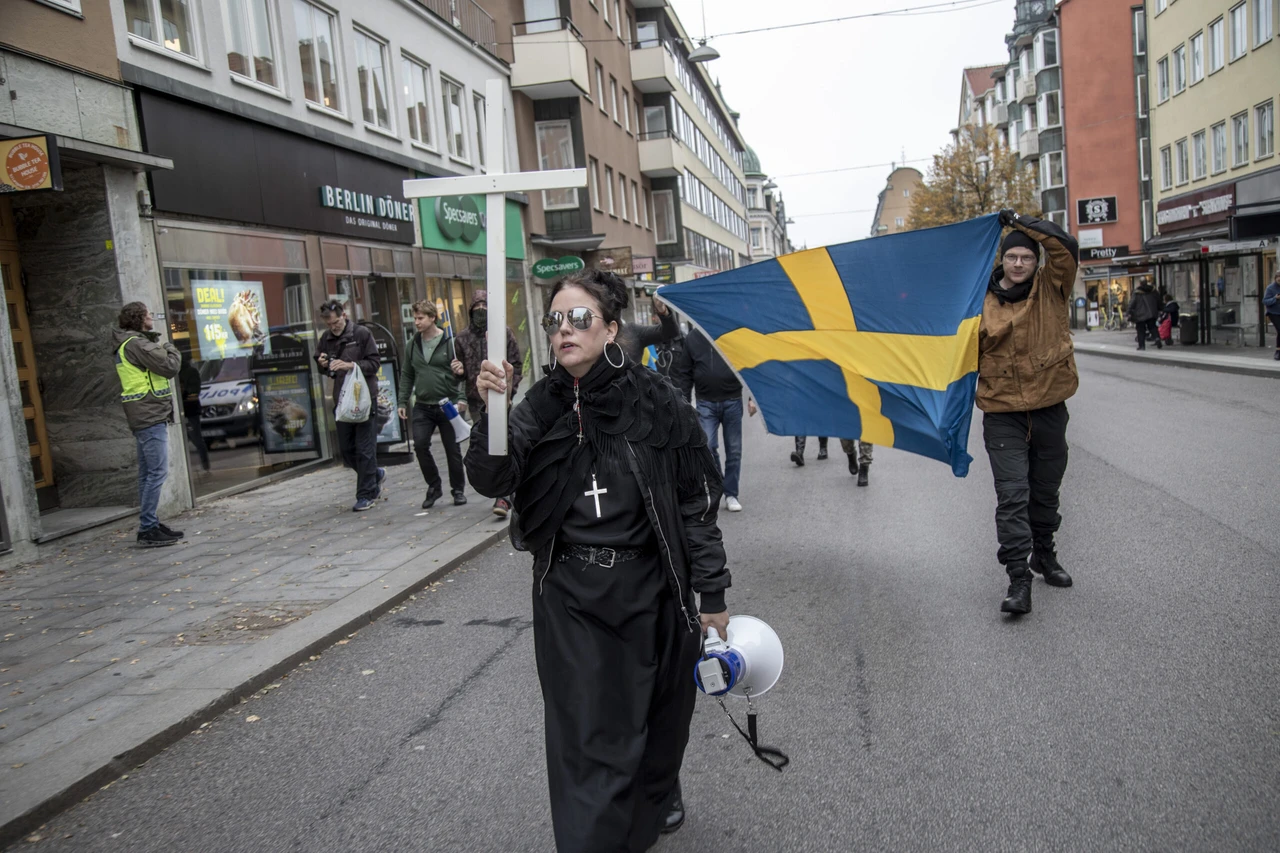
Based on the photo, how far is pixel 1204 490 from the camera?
8.41 metres

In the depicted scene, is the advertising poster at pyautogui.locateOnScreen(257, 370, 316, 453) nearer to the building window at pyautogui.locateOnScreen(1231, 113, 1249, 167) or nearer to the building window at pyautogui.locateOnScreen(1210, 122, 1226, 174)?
the building window at pyautogui.locateOnScreen(1231, 113, 1249, 167)

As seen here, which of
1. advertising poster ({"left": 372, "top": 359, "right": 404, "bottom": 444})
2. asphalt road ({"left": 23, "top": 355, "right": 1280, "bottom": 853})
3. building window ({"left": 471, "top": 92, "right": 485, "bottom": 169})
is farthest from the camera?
building window ({"left": 471, "top": 92, "right": 485, "bottom": 169})

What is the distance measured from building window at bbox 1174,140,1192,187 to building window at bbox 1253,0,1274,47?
7073 mm

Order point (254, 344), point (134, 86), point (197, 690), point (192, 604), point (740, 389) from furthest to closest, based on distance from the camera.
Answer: point (254, 344) < point (134, 86) < point (740, 389) < point (192, 604) < point (197, 690)

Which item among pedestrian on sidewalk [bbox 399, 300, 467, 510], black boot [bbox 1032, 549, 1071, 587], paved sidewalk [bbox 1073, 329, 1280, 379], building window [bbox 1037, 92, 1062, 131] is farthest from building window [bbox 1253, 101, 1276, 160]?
building window [bbox 1037, 92, 1062, 131]

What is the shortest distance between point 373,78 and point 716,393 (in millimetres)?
10765

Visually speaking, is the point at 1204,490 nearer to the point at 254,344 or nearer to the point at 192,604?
the point at 192,604

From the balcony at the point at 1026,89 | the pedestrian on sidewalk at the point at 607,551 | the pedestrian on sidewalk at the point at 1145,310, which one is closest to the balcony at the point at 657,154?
the pedestrian on sidewalk at the point at 1145,310

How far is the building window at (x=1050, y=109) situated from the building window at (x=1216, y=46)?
27662 millimetres

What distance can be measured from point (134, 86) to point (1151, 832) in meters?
11.1

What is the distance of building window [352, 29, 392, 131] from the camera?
16.5 metres

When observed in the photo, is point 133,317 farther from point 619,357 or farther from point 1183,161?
point 1183,161

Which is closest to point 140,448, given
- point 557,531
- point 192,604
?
point 192,604

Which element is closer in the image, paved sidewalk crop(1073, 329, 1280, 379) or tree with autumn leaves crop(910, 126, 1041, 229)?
paved sidewalk crop(1073, 329, 1280, 379)
